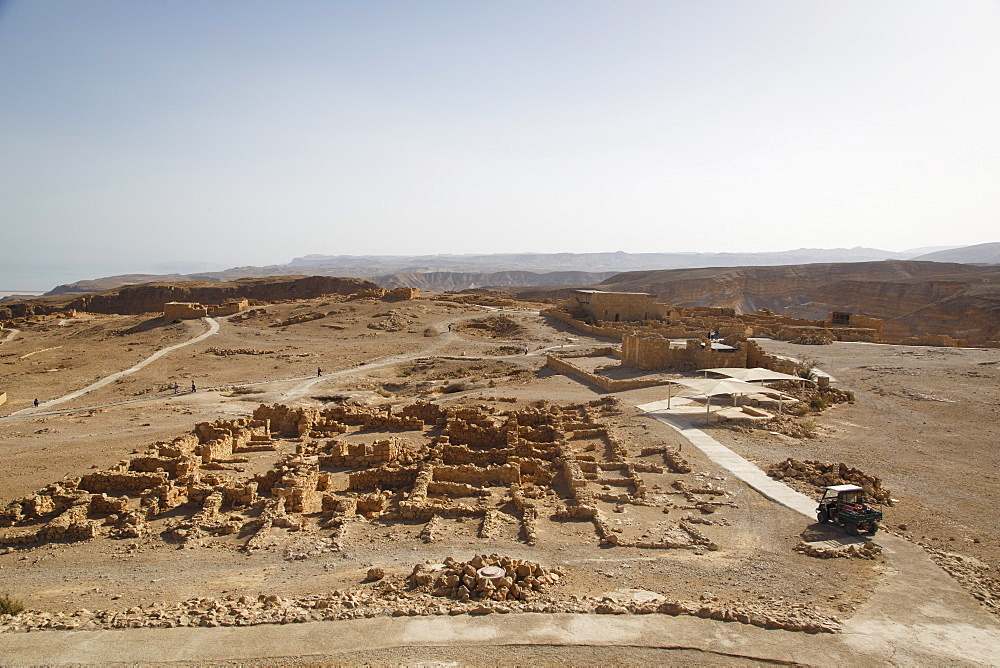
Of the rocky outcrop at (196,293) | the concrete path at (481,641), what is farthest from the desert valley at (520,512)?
the rocky outcrop at (196,293)

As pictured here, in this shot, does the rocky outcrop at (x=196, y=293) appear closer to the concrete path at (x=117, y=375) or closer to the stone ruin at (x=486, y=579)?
the concrete path at (x=117, y=375)

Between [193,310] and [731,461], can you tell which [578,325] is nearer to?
[731,461]

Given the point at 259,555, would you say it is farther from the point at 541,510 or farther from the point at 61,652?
the point at 541,510

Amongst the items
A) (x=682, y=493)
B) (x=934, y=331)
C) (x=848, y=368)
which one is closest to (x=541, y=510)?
(x=682, y=493)

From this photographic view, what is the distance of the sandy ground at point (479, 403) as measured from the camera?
9.44 meters

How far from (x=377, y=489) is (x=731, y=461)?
31.3 feet

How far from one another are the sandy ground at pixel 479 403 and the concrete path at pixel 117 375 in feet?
2.73

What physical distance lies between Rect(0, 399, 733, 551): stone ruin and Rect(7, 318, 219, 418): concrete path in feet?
45.0

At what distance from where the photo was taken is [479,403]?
2470 cm

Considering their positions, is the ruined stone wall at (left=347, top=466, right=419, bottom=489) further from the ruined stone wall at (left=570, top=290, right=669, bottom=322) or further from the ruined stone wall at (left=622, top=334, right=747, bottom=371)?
the ruined stone wall at (left=570, top=290, right=669, bottom=322)

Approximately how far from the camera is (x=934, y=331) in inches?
2340

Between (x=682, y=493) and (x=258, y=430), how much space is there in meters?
14.3

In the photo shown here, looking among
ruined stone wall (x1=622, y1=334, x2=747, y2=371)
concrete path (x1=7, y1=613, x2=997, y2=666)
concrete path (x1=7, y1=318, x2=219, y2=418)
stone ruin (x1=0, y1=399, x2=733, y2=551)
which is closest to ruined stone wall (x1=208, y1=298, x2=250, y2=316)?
concrete path (x1=7, y1=318, x2=219, y2=418)

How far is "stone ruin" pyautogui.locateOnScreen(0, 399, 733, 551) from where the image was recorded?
11.8 meters
